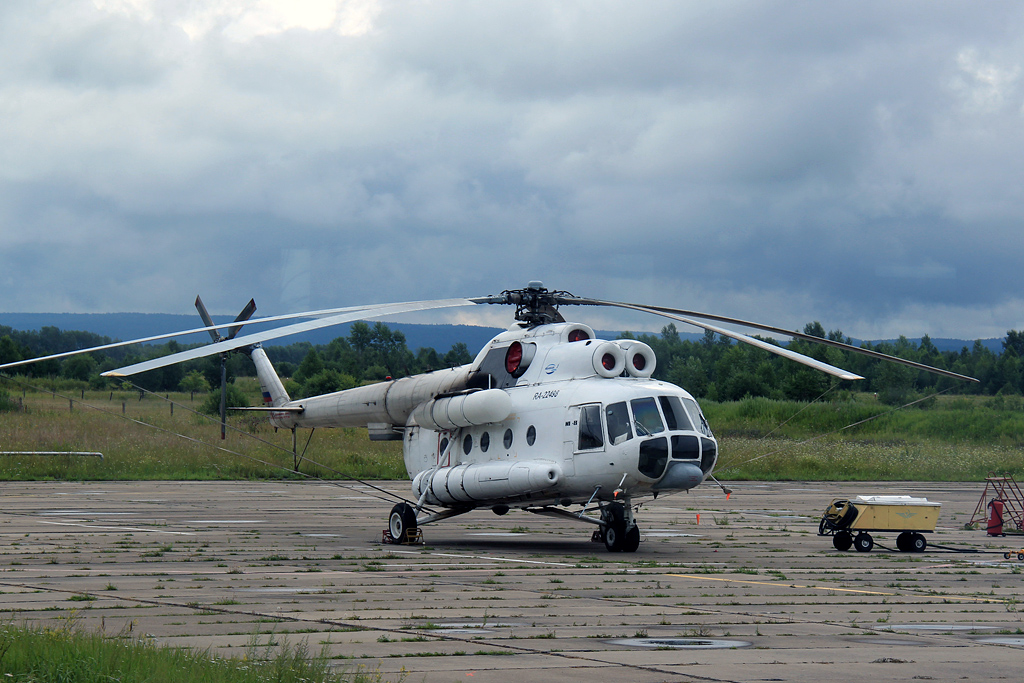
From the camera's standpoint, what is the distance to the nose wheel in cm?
1844

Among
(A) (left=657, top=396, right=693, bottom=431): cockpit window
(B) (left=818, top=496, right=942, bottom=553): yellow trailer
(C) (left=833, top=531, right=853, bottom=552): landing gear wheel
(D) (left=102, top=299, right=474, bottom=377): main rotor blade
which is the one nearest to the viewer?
(D) (left=102, top=299, right=474, bottom=377): main rotor blade

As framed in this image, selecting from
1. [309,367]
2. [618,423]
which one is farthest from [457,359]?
[309,367]

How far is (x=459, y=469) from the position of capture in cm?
2009

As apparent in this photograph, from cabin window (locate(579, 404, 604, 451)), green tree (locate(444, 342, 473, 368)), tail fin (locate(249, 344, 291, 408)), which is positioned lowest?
cabin window (locate(579, 404, 604, 451))

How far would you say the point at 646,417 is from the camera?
1755 centimetres

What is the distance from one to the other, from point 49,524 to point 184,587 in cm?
1140

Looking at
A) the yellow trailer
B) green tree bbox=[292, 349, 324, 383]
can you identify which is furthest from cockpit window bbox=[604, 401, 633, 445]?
green tree bbox=[292, 349, 324, 383]

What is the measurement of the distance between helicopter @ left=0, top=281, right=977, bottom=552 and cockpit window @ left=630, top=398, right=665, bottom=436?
2 centimetres

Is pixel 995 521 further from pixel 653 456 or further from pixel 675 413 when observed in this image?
pixel 653 456

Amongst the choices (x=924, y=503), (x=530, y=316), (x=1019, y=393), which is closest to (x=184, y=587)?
(x=530, y=316)

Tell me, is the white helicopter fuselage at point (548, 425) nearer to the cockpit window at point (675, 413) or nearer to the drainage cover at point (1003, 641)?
the cockpit window at point (675, 413)

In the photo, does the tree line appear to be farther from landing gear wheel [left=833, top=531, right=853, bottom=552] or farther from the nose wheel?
the nose wheel

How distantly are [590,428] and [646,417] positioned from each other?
0.98m

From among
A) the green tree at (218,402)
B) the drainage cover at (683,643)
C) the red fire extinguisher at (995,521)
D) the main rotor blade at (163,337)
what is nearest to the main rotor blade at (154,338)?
the main rotor blade at (163,337)
